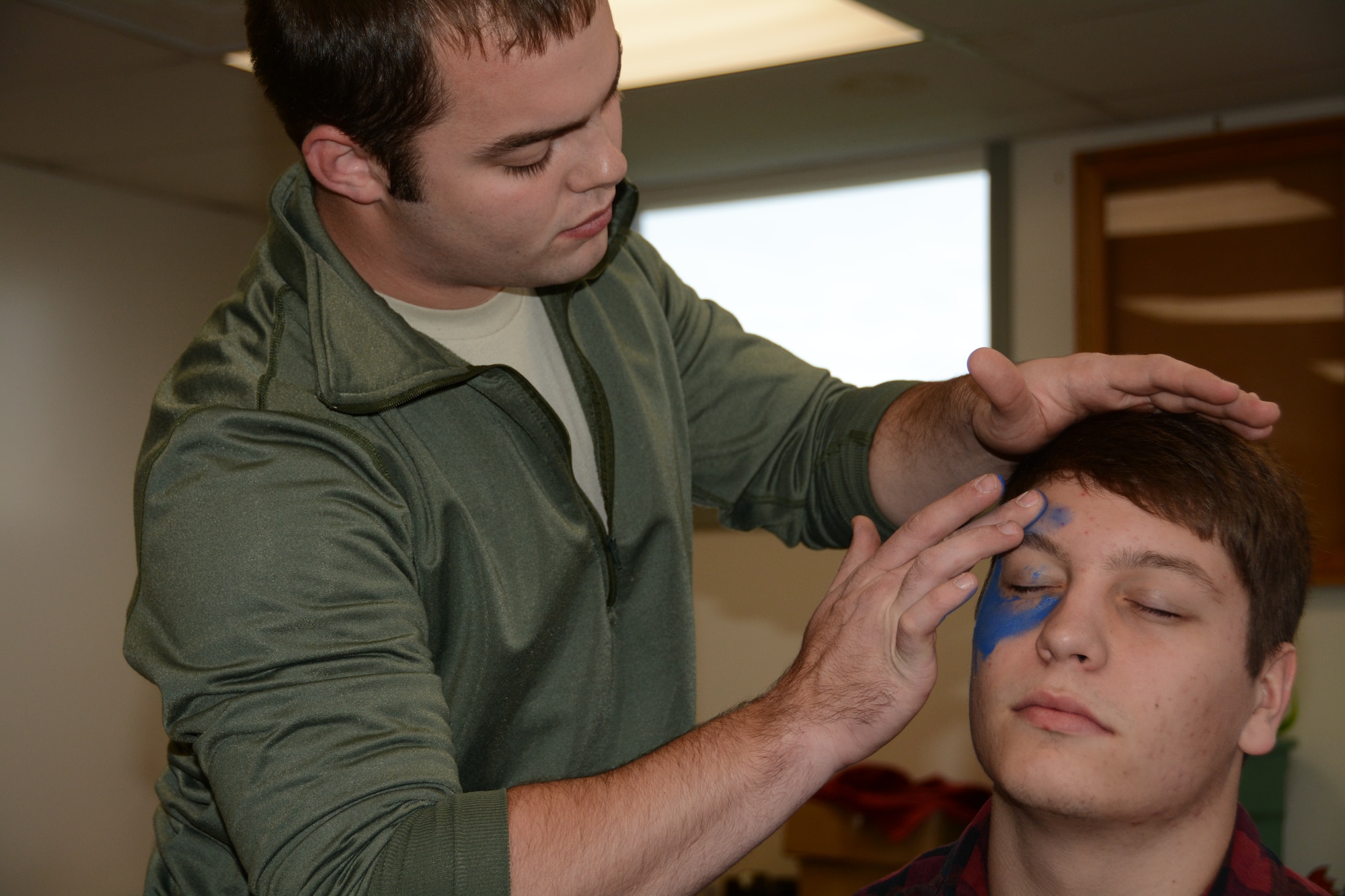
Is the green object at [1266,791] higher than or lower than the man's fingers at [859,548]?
lower

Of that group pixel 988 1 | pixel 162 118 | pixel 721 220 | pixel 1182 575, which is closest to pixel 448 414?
pixel 1182 575

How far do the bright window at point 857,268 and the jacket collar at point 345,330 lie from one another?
11.2 feet

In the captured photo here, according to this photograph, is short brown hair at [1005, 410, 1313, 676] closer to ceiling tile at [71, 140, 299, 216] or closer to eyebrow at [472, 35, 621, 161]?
eyebrow at [472, 35, 621, 161]

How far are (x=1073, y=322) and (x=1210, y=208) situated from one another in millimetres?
564

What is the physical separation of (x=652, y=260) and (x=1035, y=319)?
9.66 feet

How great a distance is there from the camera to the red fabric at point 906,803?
12.9 ft

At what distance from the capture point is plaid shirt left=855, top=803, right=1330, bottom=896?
1.43m

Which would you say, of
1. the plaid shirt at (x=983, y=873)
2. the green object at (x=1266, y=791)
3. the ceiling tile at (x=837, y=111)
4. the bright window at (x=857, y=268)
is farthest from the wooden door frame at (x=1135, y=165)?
the plaid shirt at (x=983, y=873)

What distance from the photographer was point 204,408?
1248mm

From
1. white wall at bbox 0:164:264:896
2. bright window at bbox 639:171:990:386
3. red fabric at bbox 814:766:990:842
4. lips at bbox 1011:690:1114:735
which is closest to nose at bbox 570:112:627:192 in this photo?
lips at bbox 1011:690:1114:735

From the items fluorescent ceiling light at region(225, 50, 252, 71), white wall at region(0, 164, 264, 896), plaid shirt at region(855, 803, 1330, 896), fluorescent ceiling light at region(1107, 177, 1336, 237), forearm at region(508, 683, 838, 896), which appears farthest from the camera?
white wall at region(0, 164, 264, 896)

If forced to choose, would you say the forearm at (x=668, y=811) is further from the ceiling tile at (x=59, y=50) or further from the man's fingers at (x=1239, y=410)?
the ceiling tile at (x=59, y=50)

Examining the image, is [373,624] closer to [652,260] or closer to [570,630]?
[570,630]

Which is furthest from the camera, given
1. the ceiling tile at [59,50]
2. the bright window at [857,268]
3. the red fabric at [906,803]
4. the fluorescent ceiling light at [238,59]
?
the bright window at [857,268]
